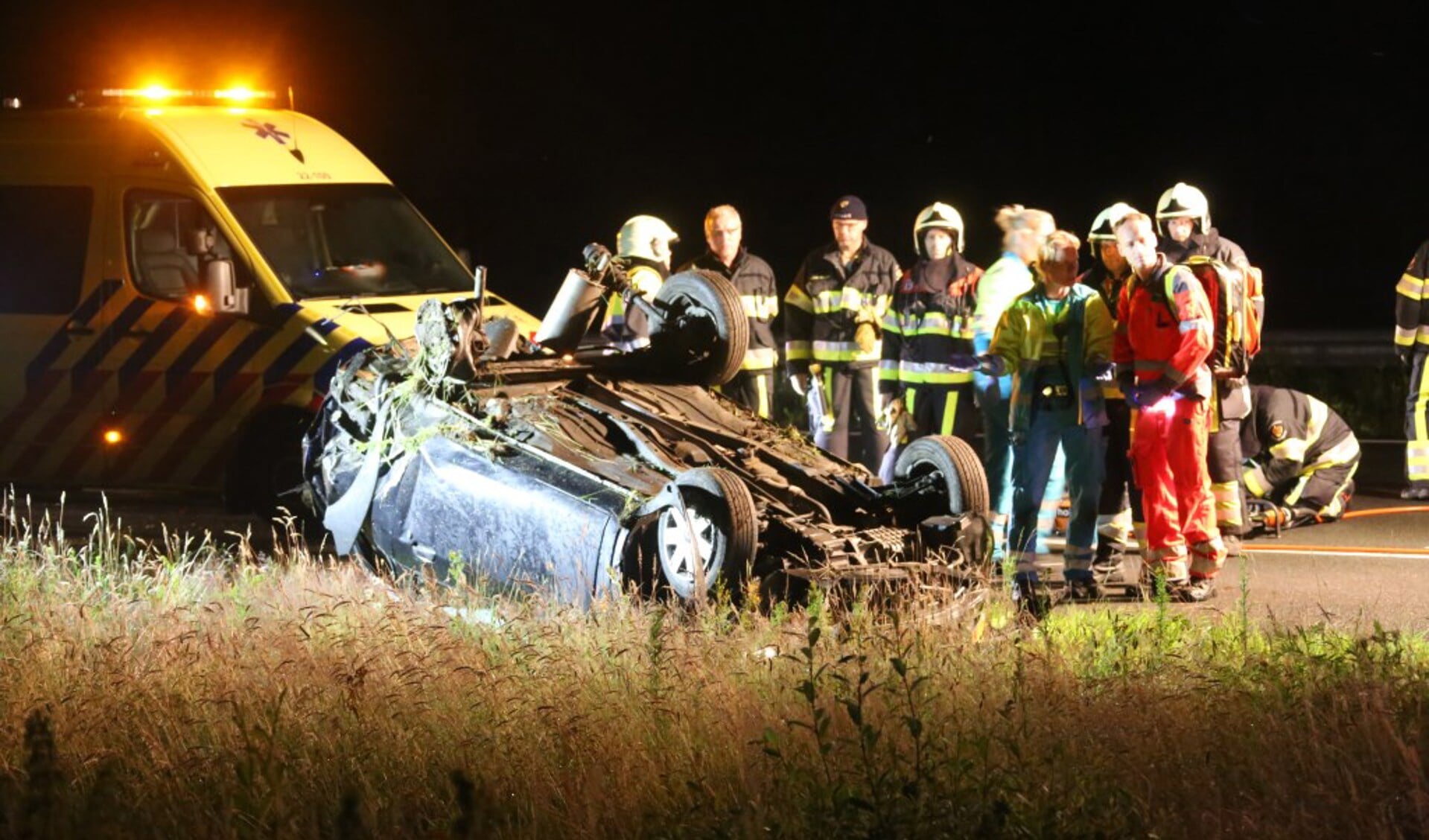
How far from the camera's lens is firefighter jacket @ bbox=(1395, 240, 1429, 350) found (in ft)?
40.7

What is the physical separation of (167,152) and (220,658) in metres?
5.23

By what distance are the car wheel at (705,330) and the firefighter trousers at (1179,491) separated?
1.93 m

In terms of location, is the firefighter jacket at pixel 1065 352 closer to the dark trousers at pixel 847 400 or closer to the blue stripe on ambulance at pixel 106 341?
the dark trousers at pixel 847 400

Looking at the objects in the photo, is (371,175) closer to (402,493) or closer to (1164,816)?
(402,493)

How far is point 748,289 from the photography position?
1194 centimetres

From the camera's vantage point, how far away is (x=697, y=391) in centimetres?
866

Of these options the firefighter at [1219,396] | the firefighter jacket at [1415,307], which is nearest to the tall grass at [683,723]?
the firefighter at [1219,396]

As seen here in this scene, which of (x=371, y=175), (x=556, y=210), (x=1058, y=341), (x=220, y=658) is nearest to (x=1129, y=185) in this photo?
(x=556, y=210)

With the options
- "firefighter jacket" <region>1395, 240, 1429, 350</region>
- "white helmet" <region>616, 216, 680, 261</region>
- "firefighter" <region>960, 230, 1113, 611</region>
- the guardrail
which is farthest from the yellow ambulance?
the guardrail

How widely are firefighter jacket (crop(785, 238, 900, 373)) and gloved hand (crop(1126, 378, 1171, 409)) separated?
2.63m

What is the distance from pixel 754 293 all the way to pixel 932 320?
4.04 ft

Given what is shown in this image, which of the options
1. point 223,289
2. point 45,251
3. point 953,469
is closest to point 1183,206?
point 953,469

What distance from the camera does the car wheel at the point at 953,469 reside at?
7715 millimetres

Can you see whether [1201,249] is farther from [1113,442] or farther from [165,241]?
[165,241]
